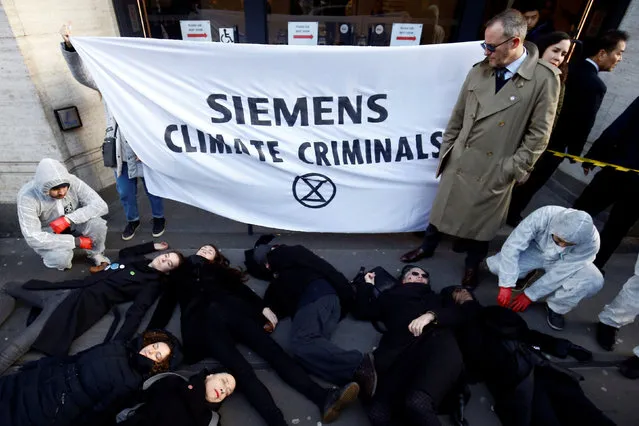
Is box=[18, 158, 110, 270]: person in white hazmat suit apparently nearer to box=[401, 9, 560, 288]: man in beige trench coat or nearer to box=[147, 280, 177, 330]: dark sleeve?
box=[147, 280, 177, 330]: dark sleeve

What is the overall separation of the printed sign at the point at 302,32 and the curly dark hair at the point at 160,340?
143 inches

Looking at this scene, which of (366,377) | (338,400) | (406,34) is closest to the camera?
(338,400)

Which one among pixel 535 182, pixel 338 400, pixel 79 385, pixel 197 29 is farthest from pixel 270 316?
pixel 197 29

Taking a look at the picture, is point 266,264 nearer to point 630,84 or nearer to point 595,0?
point 630,84

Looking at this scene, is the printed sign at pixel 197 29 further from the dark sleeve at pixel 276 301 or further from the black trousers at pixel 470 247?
the black trousers at pixel 470 247

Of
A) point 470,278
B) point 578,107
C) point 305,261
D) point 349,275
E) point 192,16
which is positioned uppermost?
point 192,16

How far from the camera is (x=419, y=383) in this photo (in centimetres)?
217

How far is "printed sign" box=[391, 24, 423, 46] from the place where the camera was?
4.47m

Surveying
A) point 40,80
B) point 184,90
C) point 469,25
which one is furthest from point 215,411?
A: point 469,25

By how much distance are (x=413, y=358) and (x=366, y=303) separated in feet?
2.14

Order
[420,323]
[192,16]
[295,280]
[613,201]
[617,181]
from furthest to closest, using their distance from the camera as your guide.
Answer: [192,16], [613,201], [617,181], [295,280], [420,323]

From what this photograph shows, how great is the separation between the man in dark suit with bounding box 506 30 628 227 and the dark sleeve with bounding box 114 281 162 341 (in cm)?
328

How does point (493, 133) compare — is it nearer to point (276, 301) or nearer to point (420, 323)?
point (420, 323)

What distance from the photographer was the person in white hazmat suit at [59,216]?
2896 millimetres
